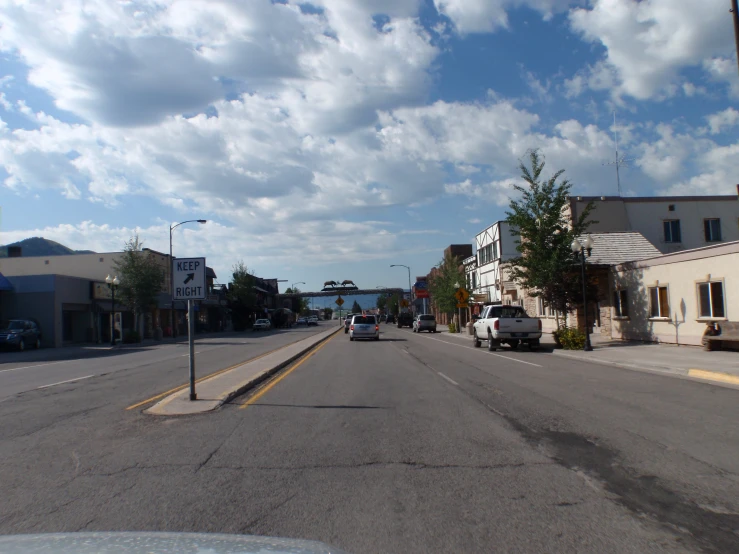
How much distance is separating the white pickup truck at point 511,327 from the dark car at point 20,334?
2694 cm

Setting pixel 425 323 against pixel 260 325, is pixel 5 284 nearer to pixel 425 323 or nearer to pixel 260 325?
pixel 425 323

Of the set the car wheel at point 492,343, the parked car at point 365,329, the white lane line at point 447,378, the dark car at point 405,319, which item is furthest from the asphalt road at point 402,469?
the dark car at point 405,319

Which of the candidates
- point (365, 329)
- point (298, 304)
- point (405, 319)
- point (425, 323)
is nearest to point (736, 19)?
point (365, 329)

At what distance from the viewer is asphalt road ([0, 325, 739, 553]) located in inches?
195

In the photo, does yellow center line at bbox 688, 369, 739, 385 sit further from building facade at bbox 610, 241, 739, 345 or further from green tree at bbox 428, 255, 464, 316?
green tree at bbox 428, 255, 464, 316

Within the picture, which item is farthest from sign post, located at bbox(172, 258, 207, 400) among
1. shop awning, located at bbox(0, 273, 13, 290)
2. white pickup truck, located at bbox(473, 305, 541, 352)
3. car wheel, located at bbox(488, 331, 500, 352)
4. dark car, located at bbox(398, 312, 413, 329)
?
dark car, located at bbox(398, 312, 413, 329)

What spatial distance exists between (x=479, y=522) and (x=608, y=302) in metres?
26.3

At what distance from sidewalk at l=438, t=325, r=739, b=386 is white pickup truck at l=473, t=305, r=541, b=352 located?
1068 mm

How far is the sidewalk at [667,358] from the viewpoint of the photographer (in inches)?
588

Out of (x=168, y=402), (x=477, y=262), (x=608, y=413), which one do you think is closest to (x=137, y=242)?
(x=477, y=262)

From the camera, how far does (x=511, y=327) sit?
2508cm

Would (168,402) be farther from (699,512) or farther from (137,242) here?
(137,242)

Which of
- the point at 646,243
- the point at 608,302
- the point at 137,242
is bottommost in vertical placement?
the point at 608,302

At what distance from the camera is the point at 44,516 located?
5.29 meters
